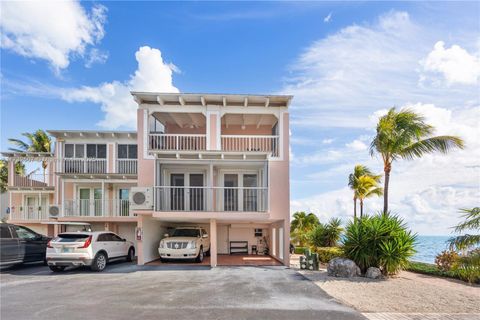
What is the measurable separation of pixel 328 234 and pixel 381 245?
632 cm

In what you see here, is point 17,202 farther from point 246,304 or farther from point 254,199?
point 246,304

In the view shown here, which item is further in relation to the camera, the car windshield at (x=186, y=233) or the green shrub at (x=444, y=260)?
the car windshield at (x=186, y=233)

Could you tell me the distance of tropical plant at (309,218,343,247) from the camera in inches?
714

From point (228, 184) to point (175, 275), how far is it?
6.62 meters

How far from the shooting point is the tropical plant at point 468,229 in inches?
298

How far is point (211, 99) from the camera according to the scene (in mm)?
15938

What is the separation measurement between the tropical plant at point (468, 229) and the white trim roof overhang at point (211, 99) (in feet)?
30.7

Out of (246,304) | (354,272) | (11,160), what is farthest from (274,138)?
(11,160)

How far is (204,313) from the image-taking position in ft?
23.5

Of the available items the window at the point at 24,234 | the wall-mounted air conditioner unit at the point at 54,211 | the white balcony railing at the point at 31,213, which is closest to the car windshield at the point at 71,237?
the window at the point at 24,234

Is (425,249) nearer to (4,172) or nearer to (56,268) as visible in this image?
(56,268)

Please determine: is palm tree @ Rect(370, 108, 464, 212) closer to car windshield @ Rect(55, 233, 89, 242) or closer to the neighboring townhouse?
the neighboring townhouse

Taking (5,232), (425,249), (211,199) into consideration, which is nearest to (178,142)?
(211,199)

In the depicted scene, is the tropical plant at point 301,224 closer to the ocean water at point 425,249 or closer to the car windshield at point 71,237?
the ocean water at point 425,249
